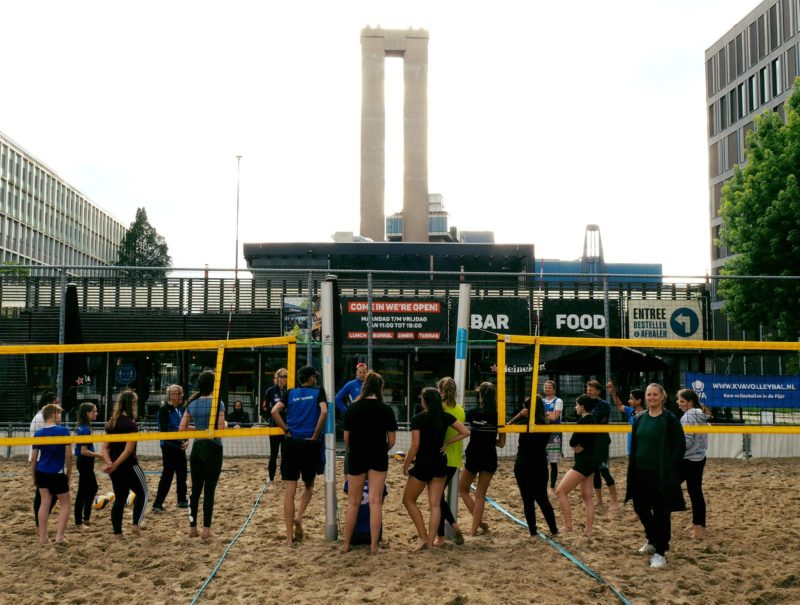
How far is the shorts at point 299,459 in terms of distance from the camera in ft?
24.2

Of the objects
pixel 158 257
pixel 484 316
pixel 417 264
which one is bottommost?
pixel 484 316

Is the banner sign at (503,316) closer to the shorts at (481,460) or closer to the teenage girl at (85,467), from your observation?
the shorts at (481,460)

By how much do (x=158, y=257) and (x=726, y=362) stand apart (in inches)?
2676

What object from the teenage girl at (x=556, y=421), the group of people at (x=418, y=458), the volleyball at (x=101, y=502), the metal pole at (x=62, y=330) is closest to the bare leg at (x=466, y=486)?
the group of people at (x=418, y=458)

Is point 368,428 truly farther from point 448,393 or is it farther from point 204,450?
point 204,450

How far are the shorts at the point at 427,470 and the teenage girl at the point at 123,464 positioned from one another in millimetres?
2958

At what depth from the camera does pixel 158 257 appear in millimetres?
75750

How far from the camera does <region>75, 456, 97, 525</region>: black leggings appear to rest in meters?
8.48

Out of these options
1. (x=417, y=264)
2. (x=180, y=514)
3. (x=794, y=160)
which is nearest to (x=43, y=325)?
(x=180, y=514)

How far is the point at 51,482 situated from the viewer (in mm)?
7539

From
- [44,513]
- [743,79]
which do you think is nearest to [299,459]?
[44,513]

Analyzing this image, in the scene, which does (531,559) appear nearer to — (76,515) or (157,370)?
(76,515)

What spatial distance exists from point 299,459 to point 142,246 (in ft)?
239

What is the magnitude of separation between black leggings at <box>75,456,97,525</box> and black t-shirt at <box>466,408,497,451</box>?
4.24 meters
